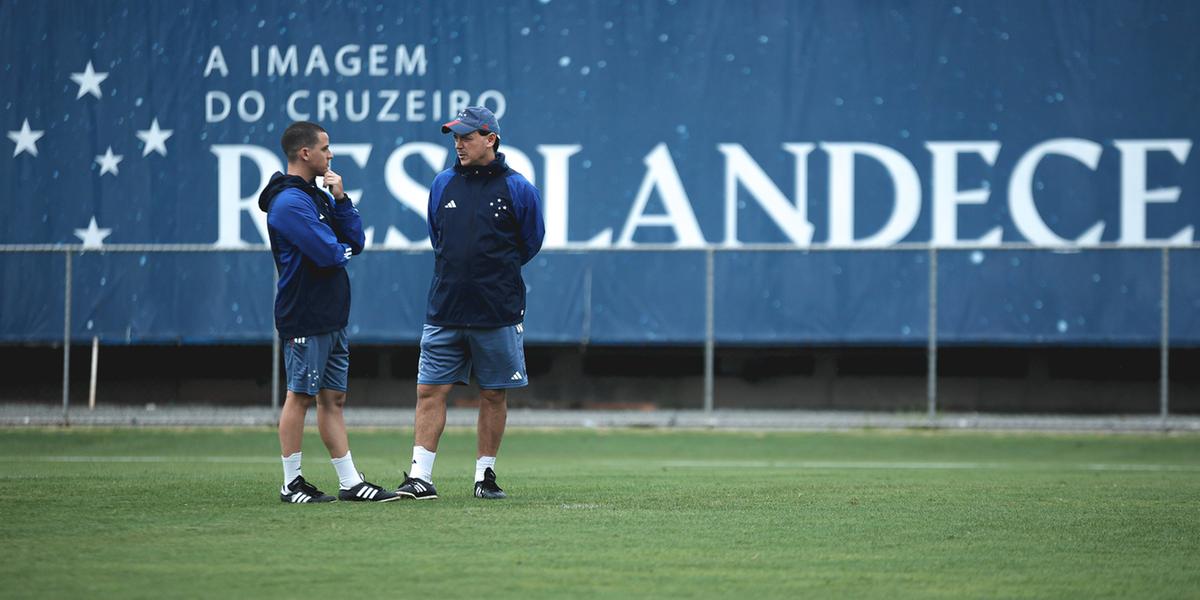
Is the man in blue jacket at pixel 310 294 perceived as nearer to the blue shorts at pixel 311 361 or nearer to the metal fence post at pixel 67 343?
the blue shorts at pixel 311 361

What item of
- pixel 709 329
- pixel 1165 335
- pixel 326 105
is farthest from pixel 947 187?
pixel 326 105

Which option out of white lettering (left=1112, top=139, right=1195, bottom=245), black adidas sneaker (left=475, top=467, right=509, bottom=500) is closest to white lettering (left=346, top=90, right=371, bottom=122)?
white lettering (left=1112, top=139, right=1195, bottom=245)

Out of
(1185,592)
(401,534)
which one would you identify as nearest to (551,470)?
(401,534)

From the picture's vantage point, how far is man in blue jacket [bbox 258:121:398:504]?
22.0 feet

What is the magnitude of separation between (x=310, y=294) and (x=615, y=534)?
190cm

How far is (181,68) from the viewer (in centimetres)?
1517

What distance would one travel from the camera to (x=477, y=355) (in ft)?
23.0

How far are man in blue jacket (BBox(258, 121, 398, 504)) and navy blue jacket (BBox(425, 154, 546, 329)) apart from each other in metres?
0.41

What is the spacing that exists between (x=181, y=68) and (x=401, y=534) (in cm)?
1056

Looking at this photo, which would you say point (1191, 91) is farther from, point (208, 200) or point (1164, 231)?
point (208, 200)

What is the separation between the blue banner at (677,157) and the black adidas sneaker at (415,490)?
7274 millimetres

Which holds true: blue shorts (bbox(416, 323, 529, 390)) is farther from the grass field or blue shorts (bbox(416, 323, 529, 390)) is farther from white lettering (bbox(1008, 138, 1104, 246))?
white lettering (bbox(1008, 138, 1104, 246))

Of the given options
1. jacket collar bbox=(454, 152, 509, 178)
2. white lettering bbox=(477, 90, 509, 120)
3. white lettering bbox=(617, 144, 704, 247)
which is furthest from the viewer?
white lettering bbox=(477, 90, 509, 120)

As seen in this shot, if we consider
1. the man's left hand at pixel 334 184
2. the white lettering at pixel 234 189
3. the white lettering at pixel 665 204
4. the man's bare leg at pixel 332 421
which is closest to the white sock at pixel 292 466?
the man's bare leg at pixel 332 421
